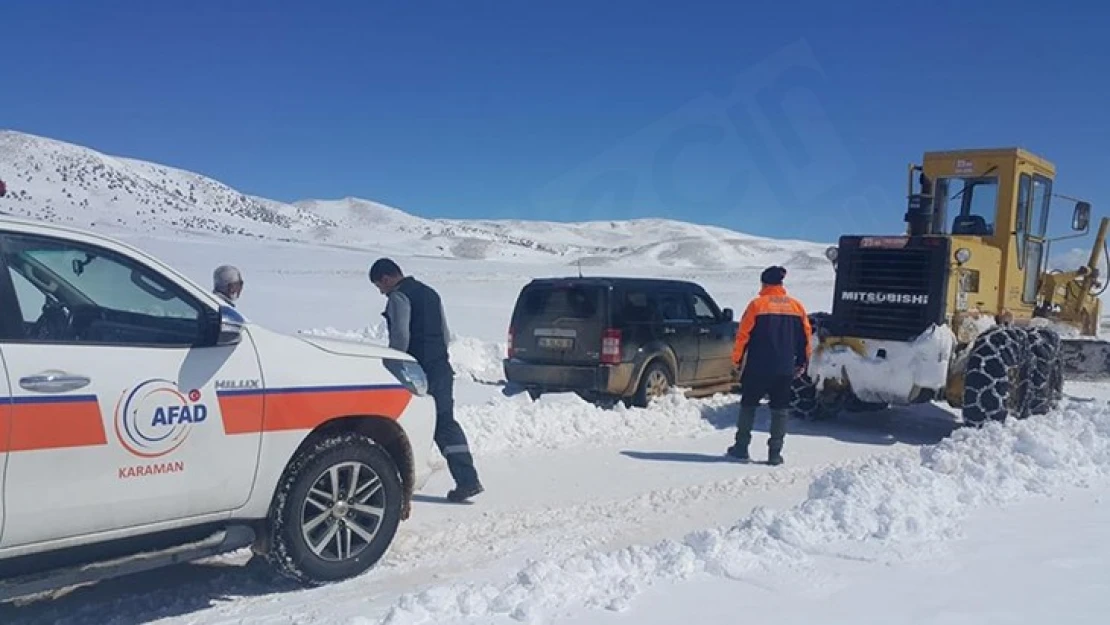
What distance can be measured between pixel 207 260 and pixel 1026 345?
40.2 meters

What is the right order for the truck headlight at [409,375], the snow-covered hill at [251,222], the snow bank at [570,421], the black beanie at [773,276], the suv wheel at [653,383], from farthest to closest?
1. the snow-covered hill at [251,222]
2. the suv wheel at [653,383]
3. the snow bank at [570,421]
4. the black beanie at [773,276]
5. the truck headlight at [409,375]

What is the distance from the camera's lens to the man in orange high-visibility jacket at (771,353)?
28.3ft

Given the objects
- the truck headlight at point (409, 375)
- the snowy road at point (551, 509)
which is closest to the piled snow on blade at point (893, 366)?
the snowy road at point (551, 509)

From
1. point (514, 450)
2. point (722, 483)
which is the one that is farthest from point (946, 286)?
point (514, 450)

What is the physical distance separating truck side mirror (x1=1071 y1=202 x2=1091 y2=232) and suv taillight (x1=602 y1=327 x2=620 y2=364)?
5.84m

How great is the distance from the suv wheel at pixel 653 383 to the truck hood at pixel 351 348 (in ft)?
18.5

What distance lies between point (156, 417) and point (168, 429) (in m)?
0.08

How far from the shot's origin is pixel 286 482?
15.8 ft

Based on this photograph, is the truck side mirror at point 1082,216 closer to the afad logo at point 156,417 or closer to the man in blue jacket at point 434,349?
the man in blue jacket at point 434,349

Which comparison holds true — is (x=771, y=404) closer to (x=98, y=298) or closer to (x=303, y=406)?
(x=303, y=406)

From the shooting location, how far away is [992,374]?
9.29 meters

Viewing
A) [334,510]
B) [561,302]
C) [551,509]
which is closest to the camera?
[334,510]

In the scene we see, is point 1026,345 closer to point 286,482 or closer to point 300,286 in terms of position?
point 286,482

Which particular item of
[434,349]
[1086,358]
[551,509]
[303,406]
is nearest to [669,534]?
[551,509]
